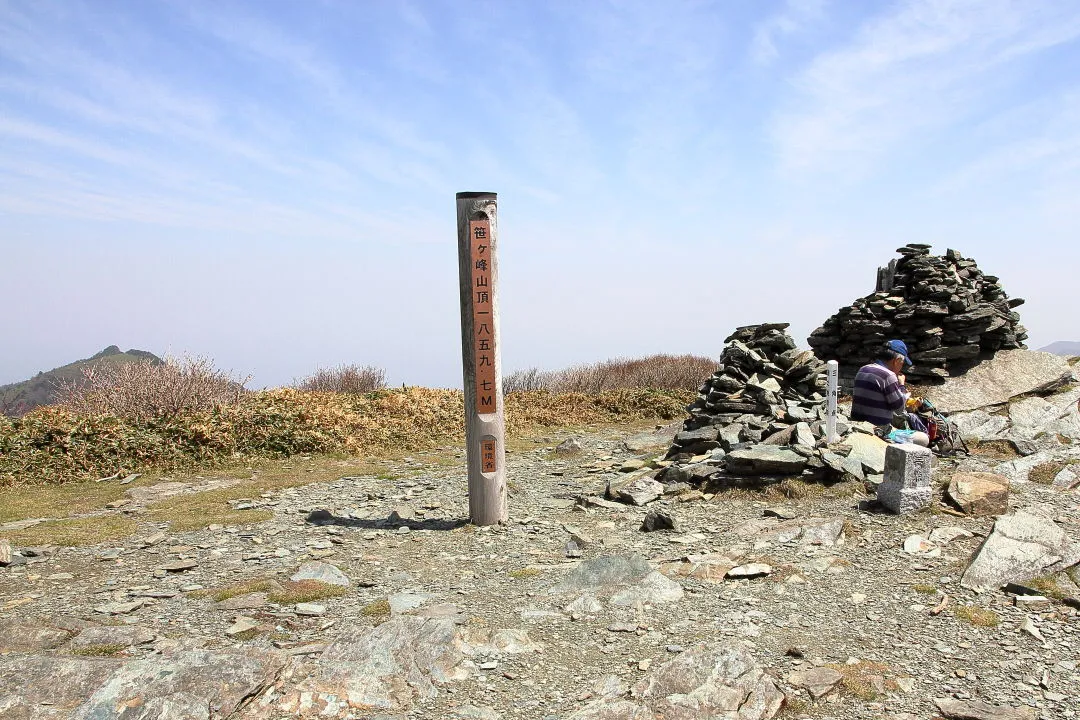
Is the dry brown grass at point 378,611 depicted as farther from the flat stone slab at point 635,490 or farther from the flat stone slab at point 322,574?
the flat stone slab at point 635,490

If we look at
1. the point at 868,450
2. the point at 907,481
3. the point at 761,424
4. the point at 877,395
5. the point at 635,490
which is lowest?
the point at 635,490

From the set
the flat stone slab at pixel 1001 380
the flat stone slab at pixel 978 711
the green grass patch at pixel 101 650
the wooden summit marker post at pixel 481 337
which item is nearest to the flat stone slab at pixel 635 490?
the wooden summit marker post at pixel 481 337

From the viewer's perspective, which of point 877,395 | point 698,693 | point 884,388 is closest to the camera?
point 698,693

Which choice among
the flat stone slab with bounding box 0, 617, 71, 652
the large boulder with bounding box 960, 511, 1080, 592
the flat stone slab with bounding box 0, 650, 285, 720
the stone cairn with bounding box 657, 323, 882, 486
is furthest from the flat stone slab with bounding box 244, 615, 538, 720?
the stone cairn with bounding box 657, 323, 882, 486

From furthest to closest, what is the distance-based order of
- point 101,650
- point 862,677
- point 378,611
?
point 378,611 < point 101,650 < point 862,677

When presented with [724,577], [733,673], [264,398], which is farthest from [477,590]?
[264,398]

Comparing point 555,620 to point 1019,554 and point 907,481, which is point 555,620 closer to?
point 1019,554

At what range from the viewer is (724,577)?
21.5 ft

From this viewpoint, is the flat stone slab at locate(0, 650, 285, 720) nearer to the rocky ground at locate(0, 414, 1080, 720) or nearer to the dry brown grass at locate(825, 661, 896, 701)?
the rocky ground at locate(0, 414, 1080, 720)

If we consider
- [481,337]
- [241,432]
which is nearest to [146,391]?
[241,432]

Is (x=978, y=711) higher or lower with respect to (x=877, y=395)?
lower

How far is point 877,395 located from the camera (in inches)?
443

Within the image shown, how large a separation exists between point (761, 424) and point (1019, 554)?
5159 millimetres

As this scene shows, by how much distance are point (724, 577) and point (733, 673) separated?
1890 mm
